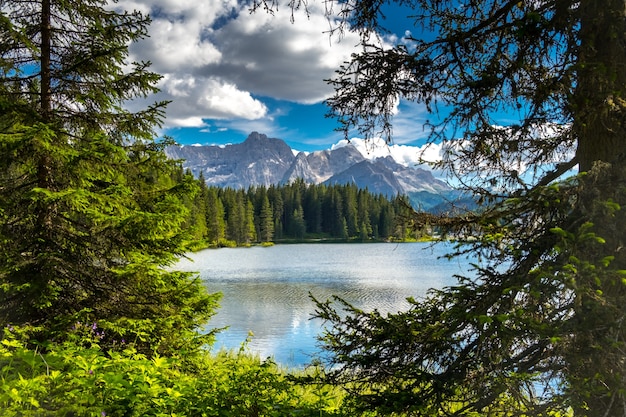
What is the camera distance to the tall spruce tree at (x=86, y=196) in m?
5.37

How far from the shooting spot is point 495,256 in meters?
3.23

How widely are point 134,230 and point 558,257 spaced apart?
497 centimetres

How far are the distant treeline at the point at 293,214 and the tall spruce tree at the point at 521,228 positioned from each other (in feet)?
262

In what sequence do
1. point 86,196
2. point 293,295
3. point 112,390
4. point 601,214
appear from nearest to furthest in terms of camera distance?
point 601,214, point 112,390, point 86,196, point 293,295

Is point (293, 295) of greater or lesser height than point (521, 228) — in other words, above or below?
below

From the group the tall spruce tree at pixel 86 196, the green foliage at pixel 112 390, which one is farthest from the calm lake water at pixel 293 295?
the green foliage at pixel 112 390

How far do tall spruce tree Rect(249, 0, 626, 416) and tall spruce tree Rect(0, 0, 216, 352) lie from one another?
11.0ft

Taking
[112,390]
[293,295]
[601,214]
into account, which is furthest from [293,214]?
[601,214]

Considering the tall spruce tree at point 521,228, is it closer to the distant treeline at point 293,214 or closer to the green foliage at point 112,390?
the green foliage at point 112,390

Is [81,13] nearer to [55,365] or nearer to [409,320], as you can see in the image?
[55,365]

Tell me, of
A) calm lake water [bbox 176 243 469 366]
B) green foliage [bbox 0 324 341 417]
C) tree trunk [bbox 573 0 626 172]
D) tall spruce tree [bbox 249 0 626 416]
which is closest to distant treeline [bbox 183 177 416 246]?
calm lake water [bbox 176 243 469 366]

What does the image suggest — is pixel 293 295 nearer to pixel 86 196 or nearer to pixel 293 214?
pixel 86 196

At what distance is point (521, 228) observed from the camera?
3359 mm

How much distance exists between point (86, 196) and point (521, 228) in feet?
17.1
